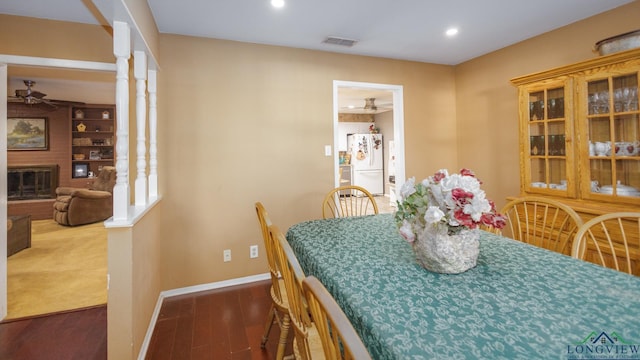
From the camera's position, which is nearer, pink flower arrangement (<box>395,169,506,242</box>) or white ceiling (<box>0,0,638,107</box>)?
pink flower arrangement (<box>395,169,506,242</box>)

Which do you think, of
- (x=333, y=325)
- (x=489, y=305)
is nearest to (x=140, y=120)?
(x=333, y=325)

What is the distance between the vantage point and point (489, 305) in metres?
0.92

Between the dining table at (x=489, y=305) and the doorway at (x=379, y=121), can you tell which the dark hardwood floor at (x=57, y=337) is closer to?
the dining table at (x=489, y=305)

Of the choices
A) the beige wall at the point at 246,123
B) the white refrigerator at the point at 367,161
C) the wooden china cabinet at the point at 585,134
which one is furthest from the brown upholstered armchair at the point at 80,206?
the wooden china cabinet at the point at 585,134

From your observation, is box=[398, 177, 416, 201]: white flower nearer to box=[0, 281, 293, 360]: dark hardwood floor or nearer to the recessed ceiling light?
box=[0, 281, 293, 360]: dark hardwood floor

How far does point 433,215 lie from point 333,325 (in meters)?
0.66

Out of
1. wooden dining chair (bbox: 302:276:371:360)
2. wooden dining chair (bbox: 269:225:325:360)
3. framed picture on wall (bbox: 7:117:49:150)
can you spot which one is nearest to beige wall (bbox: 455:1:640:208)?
wooden dining chair (bbox: 269:225:325:360)

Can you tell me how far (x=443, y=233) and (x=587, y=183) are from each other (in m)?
1.98

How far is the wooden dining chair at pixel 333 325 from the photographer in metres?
0.55

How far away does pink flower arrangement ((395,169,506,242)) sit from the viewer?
→ 1.11 m

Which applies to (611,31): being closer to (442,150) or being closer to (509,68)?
(509,68)

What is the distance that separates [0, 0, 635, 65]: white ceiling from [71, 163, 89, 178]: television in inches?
224

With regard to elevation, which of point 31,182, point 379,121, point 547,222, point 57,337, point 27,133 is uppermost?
point 379,121

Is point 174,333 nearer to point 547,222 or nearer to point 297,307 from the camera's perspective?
point 297,307
